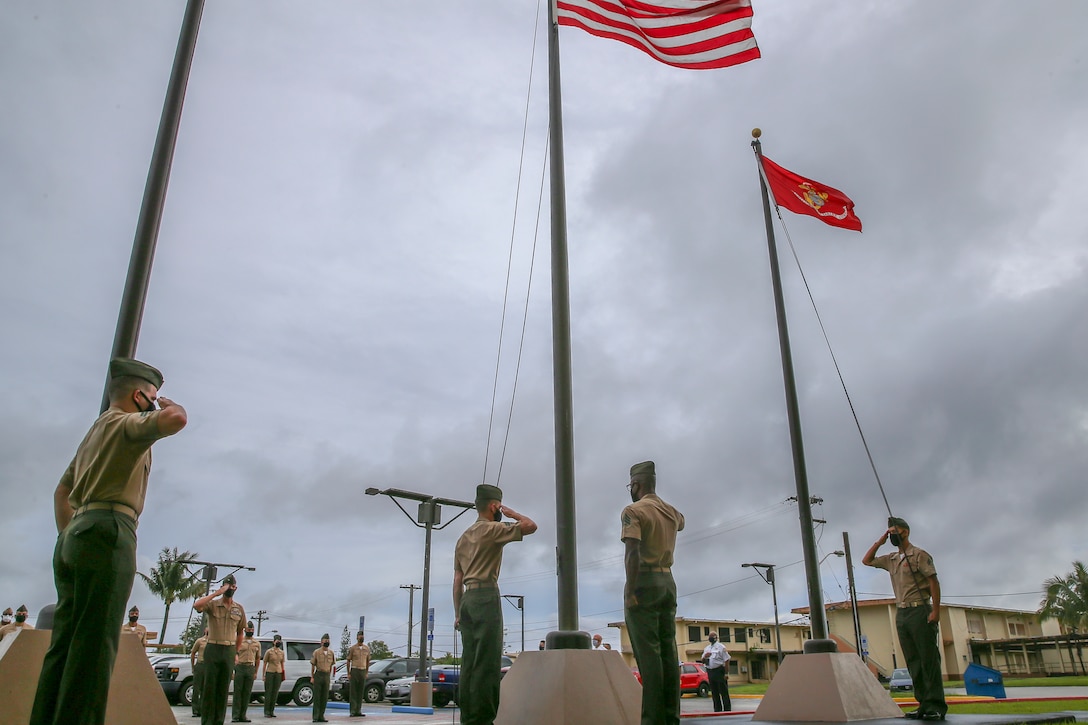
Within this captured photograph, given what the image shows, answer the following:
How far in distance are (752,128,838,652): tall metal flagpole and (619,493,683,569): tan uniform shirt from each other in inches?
123

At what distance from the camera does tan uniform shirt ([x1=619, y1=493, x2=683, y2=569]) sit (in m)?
5.31

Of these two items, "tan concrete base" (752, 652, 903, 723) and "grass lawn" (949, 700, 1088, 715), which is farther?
"grass lawn" (949, 700, 1088, 715)

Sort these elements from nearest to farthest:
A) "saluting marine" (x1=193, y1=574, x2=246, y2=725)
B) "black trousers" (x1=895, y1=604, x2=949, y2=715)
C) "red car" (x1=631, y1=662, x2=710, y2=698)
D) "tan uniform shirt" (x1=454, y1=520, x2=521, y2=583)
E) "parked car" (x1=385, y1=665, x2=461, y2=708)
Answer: "tan uniform shirt" (x1=454, y1=520, x2=521, y2=583) → "black trousers" (x1=895, y1=604, x2=949, y2=715) → "saluting marine" (x1=193, y1=574, x2=246, y2=725) → "parked car" (x1=385, y1=665, x2=461, y2=708) → "red car" (x1=631, y1=662, x2=710, y2=698)

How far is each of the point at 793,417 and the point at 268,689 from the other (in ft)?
39.6

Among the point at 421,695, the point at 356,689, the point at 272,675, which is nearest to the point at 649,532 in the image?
the point at 356,689

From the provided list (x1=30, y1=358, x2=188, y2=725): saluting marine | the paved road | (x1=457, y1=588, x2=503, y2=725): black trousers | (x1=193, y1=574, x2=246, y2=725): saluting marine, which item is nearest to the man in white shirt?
the paved road

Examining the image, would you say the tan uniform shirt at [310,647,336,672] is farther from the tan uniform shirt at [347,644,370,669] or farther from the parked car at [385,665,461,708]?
the parked car at [385,665,461,708]

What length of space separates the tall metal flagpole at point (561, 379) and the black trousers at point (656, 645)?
74cm

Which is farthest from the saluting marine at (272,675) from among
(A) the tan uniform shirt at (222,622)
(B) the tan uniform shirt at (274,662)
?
(A) the tan uniform shirt at (222,622)

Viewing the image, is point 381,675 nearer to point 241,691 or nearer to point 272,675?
point 272,675

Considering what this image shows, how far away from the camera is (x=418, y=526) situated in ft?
54.4

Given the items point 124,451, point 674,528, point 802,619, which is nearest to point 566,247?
point 674,528

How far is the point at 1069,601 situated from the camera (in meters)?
44.0

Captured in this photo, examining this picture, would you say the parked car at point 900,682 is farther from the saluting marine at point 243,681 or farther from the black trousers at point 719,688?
the saluting marine at point 243,681
